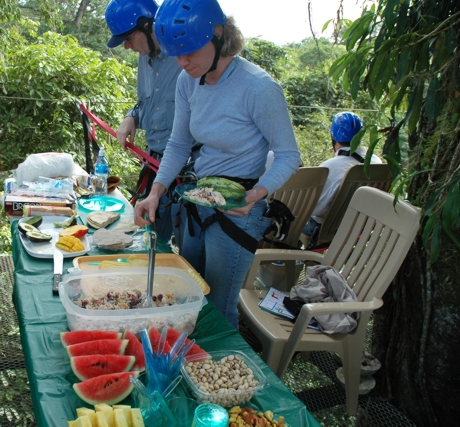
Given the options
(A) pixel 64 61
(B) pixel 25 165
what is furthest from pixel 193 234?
(A) pixel 64 61

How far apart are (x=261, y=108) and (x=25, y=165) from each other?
1.76 metres

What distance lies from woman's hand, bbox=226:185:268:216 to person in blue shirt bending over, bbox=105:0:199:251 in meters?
0.65

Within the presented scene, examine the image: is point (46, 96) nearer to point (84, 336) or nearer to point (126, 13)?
point (126, 13)

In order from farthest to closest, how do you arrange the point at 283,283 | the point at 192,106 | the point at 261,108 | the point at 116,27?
the point at 283,283 < the point at 116,27 < the point at 192,106 < the point at 261,108

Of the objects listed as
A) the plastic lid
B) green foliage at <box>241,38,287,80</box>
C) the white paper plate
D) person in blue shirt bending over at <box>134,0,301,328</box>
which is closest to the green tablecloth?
the white paper plate

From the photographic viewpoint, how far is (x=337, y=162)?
3.49m

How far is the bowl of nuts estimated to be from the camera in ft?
3.90

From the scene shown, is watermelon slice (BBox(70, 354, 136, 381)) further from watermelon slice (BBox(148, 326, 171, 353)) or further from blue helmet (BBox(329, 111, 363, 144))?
blue helmet (BBox(329, 111, 363, 144))

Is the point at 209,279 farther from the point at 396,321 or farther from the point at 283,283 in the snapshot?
the point at 283,283

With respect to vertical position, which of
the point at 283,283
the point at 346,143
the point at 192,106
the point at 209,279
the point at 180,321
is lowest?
the point at 283,283

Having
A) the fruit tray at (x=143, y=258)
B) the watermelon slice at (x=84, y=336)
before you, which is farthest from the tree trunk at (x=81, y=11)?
the watermelon slice at (x=84, y=336)

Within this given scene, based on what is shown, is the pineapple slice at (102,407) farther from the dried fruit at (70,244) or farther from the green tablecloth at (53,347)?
Result: the dried fruit at (70,244)

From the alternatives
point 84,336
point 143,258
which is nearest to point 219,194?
point 143,258

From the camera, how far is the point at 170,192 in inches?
102
